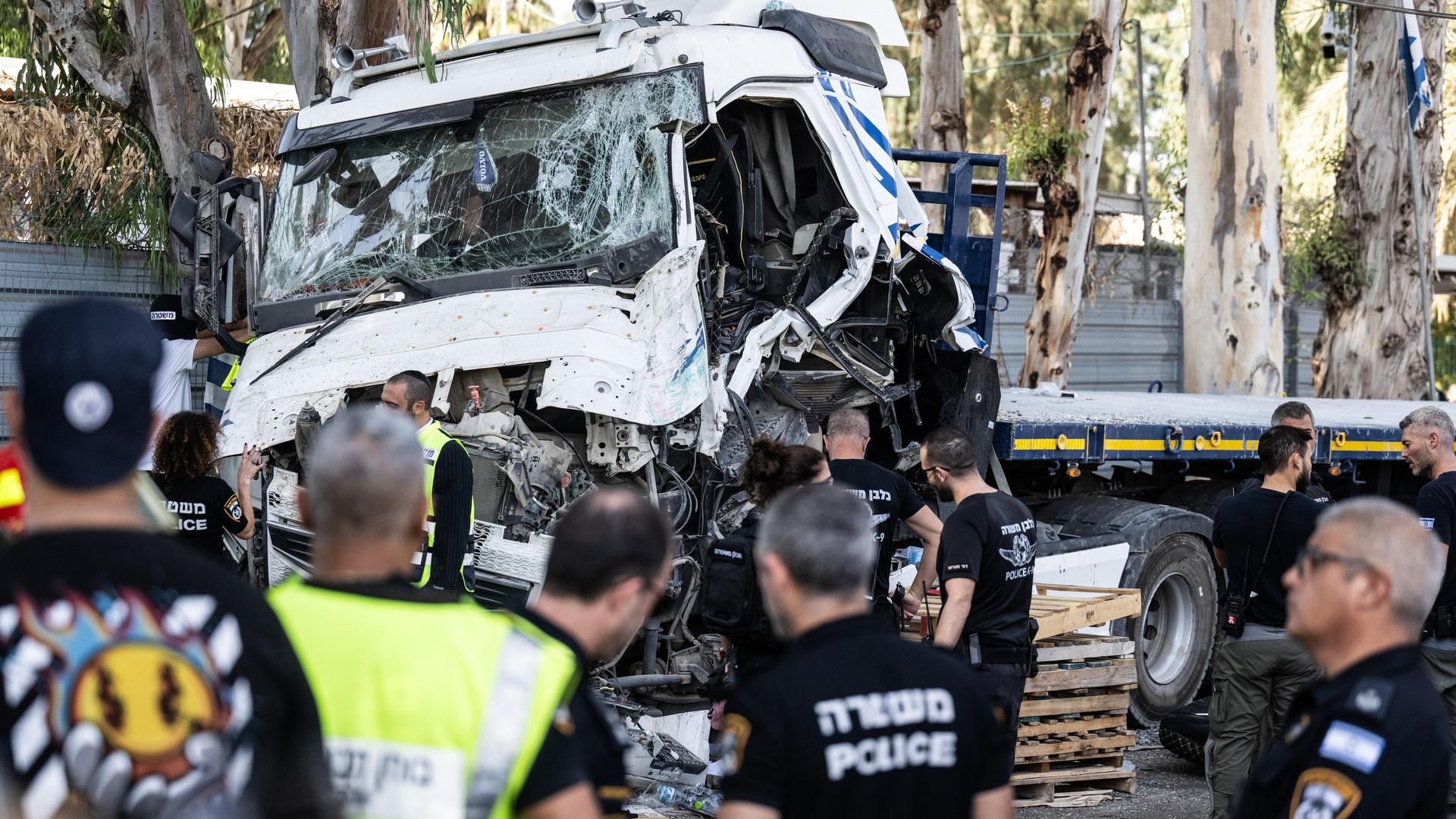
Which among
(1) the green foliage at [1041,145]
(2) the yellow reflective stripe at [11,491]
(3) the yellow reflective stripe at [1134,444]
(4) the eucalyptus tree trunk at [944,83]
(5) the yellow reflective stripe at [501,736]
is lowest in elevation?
(3) the yellow reflective stripe at [1134,444]

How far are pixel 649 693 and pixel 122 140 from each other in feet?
23.7

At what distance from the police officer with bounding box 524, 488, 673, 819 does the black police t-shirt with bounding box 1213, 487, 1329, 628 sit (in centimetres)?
406

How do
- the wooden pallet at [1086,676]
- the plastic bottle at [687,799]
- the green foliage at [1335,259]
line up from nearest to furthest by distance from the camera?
the plastic bottle at [687,799] → the wooden pallet at [1086,676] → the green foliage at [1335,259]

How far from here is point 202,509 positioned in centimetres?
585

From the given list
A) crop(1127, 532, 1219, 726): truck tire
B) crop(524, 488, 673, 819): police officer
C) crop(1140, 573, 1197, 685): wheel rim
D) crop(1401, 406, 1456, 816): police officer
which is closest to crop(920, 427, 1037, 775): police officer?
crop(1401, 406, 1456, 816): police officer

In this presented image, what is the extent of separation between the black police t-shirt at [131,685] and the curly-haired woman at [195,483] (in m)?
4.08

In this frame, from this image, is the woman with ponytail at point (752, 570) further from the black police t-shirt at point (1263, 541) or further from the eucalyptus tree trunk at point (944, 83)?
the eucalyptus tree trunk at point (944, 83)

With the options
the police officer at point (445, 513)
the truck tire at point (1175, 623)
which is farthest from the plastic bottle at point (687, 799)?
the truck tire at point (1175, 623)

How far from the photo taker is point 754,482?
17.5 ft

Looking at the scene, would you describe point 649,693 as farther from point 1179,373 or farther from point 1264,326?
point 1179,373

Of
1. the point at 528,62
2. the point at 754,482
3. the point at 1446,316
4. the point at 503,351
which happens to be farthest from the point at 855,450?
the point at 1446,316

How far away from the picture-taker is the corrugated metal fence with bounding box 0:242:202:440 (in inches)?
410

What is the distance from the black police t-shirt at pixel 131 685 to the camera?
181 cm

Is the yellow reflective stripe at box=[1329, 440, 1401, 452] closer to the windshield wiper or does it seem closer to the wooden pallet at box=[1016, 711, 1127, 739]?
the wooden pallet at box=[1016, 711, 1127, 739]
